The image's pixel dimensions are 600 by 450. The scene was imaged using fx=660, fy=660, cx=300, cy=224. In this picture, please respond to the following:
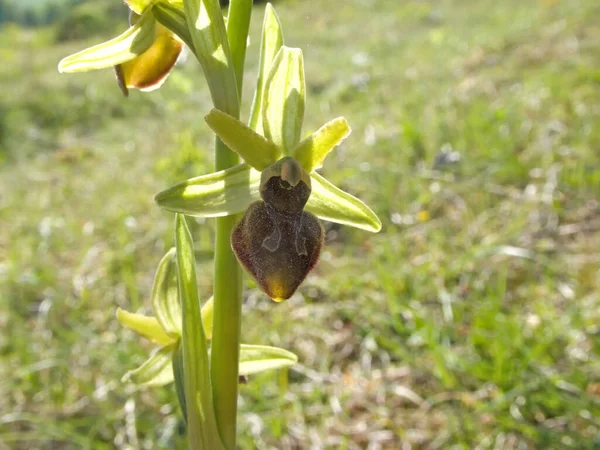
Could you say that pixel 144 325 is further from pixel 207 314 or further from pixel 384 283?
pixel 384 283

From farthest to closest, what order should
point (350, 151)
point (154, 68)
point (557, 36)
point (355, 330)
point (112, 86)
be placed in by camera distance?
1. point (112, 86)
2. point (557, 36)
3. point (350, 151)
4. point (355, 330)
5. point (154, 68)

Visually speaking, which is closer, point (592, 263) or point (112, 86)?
point (592, 263)

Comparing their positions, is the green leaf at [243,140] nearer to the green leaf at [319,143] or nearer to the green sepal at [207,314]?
the green leaf at [319,143]

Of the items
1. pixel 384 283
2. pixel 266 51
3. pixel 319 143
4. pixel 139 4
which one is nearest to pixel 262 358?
pixel 319 143

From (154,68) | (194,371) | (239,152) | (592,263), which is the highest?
(154,68)

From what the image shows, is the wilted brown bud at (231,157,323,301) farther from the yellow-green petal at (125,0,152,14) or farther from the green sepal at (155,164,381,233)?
the yellow-green petal at (125,0,152,14)

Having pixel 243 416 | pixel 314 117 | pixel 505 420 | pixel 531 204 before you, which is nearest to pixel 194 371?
pixel 243 416

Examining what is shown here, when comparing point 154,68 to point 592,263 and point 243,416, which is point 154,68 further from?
point 592,263
